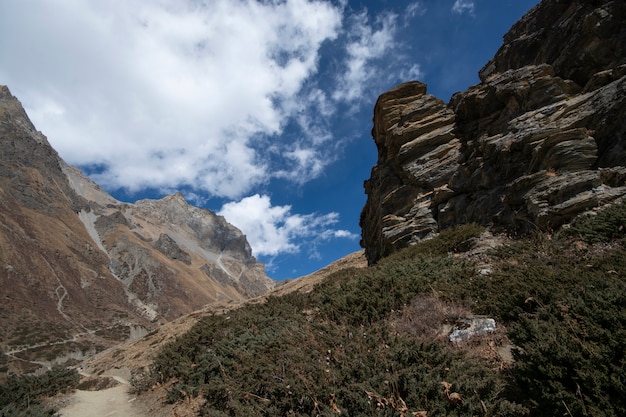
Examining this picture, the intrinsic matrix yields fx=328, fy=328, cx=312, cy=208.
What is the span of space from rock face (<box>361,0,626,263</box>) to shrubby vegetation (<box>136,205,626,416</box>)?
3.39 m

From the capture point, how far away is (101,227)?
166250 mm

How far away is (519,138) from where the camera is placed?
1714cm

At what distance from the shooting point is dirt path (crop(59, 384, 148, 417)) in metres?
8.84

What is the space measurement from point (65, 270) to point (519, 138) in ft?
450

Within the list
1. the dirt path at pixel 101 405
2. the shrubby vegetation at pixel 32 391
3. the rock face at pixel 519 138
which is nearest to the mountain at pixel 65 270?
the shrubby vegetation at pixel 32 391

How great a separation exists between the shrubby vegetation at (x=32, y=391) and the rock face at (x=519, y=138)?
55.8 feet

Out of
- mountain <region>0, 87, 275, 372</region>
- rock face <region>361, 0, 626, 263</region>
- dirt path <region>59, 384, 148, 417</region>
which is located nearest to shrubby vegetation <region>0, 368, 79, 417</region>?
dirt path <region>59, 384, 148, 417</region>

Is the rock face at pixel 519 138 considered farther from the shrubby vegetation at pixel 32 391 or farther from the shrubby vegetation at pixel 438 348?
the shrubby vegetation at pixel 32 391

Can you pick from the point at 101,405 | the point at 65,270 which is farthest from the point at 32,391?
the point at 65,270

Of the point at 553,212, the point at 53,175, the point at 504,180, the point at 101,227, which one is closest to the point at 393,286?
the point at 553,212

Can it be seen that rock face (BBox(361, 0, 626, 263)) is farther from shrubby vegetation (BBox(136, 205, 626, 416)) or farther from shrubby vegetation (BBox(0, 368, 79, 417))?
shrubby vegetation (BBox(0, 368, 79, 417))

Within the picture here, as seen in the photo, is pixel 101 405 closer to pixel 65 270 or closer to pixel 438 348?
pixel 438 348

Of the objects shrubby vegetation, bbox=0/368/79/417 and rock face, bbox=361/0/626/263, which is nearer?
shrubby vegetation, bbox=0/368/79/417

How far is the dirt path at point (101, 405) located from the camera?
884cm
